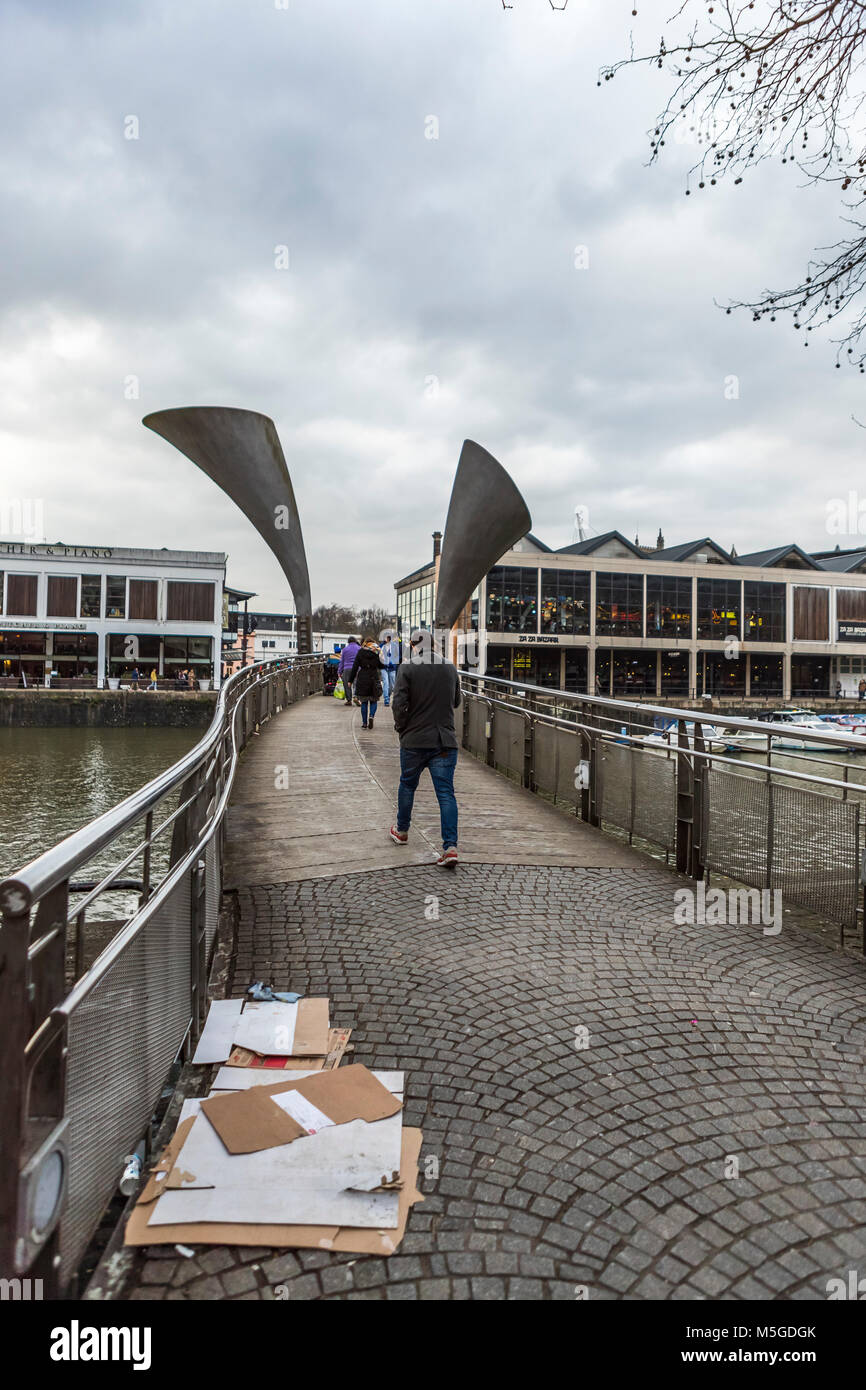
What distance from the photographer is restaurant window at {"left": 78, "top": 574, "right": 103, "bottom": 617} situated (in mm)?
58781

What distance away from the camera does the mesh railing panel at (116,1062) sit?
1.77 meters

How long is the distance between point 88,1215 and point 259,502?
18.3 meters

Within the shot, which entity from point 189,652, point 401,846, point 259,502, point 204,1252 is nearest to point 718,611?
point 189,652

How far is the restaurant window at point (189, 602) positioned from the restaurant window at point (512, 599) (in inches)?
845

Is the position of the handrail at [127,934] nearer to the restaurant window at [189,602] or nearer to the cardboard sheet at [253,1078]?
the cardboard sheet at [253,1078]

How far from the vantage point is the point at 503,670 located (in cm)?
6359

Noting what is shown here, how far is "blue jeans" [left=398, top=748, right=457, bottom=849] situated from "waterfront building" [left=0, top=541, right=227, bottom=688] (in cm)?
5321

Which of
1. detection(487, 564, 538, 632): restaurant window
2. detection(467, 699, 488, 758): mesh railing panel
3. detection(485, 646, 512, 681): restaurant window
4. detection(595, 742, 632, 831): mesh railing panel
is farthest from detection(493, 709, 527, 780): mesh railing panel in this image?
detection(485, 646, 512, 681): restaurant window

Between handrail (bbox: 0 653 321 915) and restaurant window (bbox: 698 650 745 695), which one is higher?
restaurant window (bbox: 698 650 745 695)

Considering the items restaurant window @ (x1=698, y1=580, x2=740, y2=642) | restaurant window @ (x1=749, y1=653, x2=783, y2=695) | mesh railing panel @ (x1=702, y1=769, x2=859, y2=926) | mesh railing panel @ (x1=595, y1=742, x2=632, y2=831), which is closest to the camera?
mesh railing panel @ (x1=702, y1=769, x2=859, y2=926)

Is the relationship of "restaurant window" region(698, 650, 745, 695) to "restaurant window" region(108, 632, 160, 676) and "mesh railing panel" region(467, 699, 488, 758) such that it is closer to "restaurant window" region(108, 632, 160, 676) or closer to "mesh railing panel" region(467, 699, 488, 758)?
"restaurant window" region(108, 632, 160, 676)

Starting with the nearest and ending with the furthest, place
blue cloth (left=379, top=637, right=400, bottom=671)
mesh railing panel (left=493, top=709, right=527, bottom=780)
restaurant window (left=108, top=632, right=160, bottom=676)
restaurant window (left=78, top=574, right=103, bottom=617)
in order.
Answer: mesh railing panel (left=493, top=709, right=527, bottom=780), blue cloth (left=379, top=637, right=400, bottom=671), restaurant window (left=78, top=574, right=103, bottom=617), restaurant window (left=108, top=632, right=160, bottom=676)

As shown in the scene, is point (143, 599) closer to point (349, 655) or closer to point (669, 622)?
point (669, 622)

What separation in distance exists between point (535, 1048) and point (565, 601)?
61256 mm
